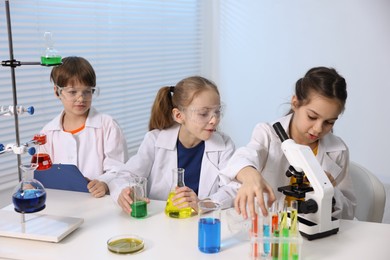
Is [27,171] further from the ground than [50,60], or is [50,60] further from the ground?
[50,60]

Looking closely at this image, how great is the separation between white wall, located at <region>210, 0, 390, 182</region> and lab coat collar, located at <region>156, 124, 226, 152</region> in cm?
198

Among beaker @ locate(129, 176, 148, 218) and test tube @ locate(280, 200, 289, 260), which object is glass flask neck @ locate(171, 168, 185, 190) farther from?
test tube @ locate(280, 200, 289, 260)

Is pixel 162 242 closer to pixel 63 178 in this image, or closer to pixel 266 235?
pixel 266 235

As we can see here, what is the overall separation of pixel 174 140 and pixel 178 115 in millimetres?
119

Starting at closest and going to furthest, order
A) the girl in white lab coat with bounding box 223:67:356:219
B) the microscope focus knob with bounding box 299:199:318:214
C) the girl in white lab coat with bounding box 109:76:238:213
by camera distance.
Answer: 1. the microscope focus knob with bounding box 299:199:318:214
2. the girl in white lab coat with bounding box 223:67:356:219
3. the girl in white lab coat with bounding box 109:76:238:213

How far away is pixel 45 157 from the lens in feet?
4.75

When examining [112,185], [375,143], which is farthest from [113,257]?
[375,143]

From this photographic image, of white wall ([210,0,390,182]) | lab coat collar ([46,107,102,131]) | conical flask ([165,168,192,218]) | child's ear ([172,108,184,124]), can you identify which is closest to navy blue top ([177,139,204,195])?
child's ear ([172,108,184,124])

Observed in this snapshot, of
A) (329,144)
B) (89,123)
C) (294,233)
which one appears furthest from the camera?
(89,123)

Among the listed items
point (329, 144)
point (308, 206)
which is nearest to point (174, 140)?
point (329, 144)

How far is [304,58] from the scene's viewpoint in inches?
153

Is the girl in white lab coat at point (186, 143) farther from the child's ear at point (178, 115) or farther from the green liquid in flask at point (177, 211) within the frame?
the green liquid in flask at point (177, 211)

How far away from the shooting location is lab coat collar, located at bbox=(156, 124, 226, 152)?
6.81 ft

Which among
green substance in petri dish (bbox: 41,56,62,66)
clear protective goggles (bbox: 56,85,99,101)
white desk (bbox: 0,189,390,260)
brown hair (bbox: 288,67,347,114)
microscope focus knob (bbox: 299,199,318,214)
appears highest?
green substance in petri dish (bbox: 41,56,62,66)
